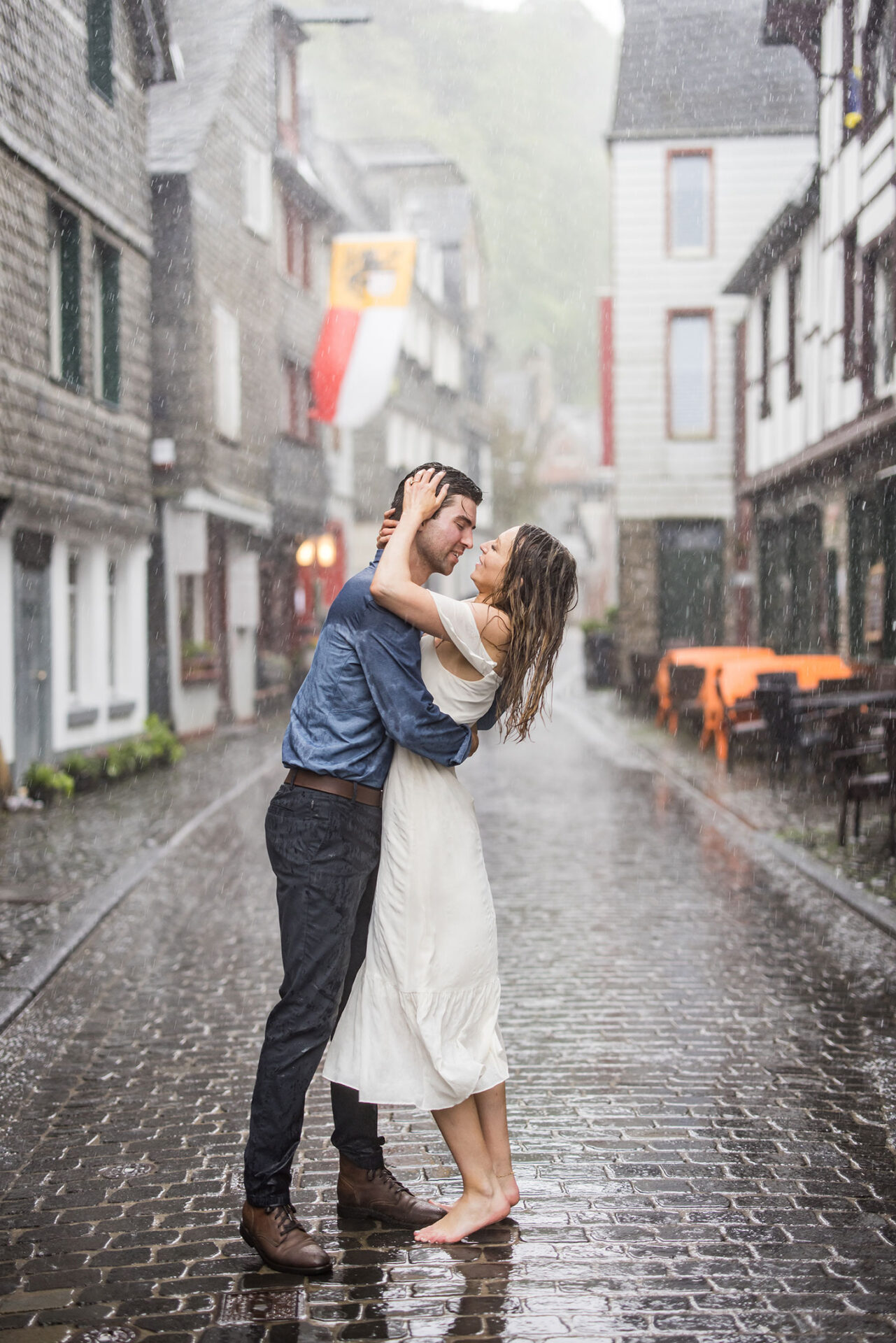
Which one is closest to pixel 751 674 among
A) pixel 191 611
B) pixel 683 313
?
pixel 191 611

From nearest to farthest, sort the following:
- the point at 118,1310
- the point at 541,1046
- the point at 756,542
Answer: the point at 118,1310 < the point at 541,1046 < the point at 756,542

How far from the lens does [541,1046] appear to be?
17.7 feet

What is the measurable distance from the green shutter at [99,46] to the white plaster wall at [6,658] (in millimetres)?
5447

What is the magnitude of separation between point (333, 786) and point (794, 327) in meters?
18.8

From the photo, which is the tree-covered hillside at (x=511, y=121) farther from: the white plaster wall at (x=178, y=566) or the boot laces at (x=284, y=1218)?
the boot laces at (x=284, y=1218)

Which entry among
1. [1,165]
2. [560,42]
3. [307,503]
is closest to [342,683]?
[1,165]

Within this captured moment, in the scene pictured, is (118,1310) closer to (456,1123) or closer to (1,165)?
(456,1123)

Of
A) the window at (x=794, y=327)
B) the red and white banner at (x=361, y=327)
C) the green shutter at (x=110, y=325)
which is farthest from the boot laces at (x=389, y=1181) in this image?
the red and white banner at (x=361, y=327)

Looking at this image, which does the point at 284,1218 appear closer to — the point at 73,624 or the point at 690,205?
the point at 73,624

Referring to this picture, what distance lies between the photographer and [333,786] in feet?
11.7

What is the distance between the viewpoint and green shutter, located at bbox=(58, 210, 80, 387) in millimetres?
14727

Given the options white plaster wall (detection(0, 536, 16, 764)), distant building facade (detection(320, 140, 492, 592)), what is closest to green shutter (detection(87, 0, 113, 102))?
white plaster wall (detection(0, 536, 16, 764))

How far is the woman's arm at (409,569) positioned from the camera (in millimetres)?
3480

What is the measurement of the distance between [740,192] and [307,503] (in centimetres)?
950
